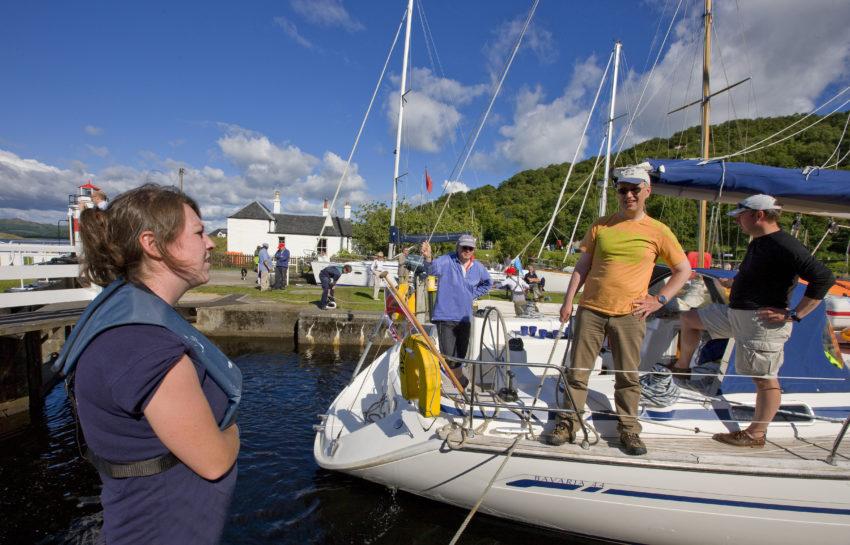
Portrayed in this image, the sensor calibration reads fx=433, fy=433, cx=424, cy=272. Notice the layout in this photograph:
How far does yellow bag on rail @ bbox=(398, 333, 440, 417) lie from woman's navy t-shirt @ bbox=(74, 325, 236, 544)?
2164mm

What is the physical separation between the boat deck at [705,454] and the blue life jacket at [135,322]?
256 cm

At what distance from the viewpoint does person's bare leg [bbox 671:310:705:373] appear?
13.7ft

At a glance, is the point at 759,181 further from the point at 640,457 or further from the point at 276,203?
the point at 276,203

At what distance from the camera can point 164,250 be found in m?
1.25

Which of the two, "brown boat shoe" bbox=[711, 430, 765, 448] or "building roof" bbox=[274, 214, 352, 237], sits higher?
"building roof" bbox=[274, 214, 352, 237]

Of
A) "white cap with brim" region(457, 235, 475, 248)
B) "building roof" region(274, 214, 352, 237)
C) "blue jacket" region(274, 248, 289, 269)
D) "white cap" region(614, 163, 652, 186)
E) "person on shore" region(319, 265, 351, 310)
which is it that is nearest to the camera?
"white cap" region(614, 163, 652, 186)

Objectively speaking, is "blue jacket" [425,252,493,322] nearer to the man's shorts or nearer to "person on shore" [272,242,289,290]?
the man's shorts

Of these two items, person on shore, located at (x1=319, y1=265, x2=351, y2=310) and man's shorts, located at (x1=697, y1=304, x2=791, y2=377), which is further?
person on shore, located at (x1=319, y1=265, x2=351, y2=310)

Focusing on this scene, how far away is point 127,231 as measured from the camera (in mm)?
1209

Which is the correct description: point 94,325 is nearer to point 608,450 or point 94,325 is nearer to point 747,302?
point 608,450

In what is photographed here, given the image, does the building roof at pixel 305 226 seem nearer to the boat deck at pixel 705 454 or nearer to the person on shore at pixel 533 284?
the person on shore at pixel 533 284

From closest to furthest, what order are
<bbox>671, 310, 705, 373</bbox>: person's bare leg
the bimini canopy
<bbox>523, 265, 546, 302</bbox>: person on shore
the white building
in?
<bbox>671, 310, 705, 373</bbox>: person's bare leg → the bimini canopy → <bbox>523, 265, 546, 302</bbox>: person on shore → the white building

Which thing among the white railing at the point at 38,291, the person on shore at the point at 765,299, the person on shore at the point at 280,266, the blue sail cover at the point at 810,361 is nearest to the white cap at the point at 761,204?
the person on shore at the point at 765,299

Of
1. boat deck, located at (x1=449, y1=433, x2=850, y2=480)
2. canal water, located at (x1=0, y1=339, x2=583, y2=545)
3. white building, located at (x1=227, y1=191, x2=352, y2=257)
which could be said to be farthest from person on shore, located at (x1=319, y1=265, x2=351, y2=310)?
white building, located at (x1=227, y1=191, x2=352, y2=257)
